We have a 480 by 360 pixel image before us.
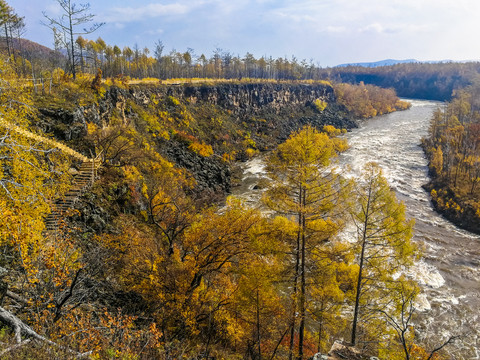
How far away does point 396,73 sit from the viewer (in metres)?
196

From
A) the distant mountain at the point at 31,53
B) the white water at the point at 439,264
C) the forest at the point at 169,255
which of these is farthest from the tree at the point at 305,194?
the distant mountain at the point at 31,53

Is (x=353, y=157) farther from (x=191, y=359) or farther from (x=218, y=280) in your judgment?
(x=191, y=359)

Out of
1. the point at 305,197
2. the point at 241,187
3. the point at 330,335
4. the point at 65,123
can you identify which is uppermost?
the point at 65,123

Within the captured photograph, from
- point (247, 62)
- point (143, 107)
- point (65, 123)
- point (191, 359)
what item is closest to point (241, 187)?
point (143, 107)

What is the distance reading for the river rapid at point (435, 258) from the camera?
1905 cm

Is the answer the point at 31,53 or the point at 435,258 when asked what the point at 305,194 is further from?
the point at 31,53

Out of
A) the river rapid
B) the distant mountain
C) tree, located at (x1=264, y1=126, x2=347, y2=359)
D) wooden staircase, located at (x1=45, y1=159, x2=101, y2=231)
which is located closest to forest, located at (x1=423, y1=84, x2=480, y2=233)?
the river rapid

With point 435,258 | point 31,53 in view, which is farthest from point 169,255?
point 31,53

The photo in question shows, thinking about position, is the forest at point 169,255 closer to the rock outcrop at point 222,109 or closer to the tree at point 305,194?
the tree at point 305,194

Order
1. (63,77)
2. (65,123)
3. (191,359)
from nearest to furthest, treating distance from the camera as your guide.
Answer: (191,359)
(65,123)
(63,77)

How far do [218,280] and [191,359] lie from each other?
7.87 meters

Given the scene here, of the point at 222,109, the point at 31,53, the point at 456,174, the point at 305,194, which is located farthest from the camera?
the point at 31,53

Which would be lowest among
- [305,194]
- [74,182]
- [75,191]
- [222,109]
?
[75,191]

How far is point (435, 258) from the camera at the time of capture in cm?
2652
